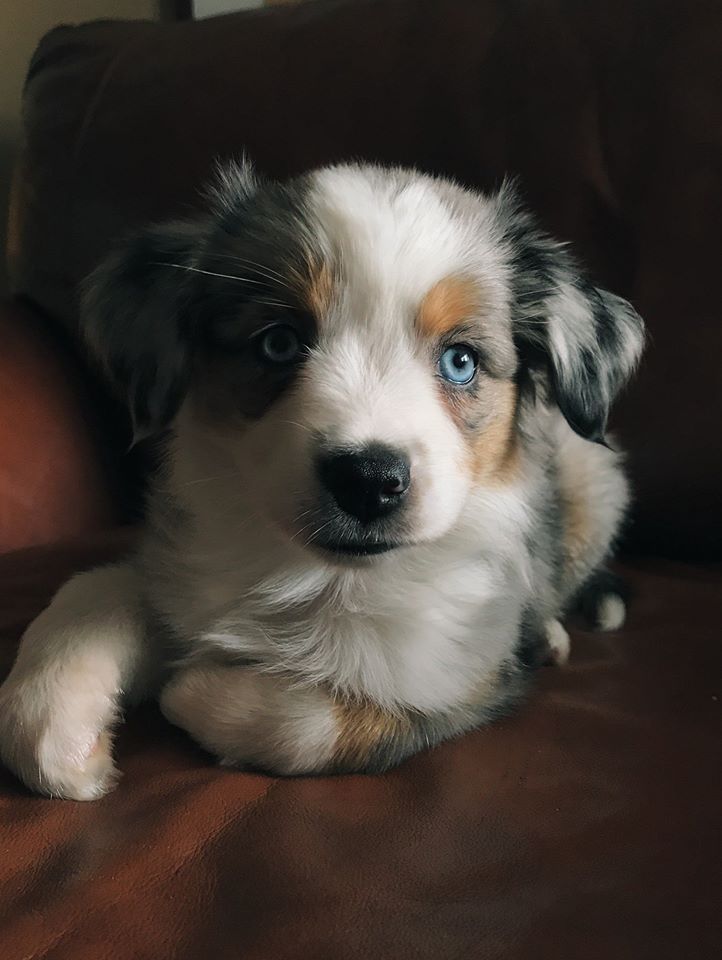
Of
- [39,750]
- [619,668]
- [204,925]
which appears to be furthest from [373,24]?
[204,925]

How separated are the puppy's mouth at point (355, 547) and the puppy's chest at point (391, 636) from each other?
0.55ft

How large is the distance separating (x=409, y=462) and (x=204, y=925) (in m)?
0.54

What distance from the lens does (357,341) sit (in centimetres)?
120

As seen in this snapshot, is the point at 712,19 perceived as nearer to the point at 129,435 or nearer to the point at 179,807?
the point at 129,435

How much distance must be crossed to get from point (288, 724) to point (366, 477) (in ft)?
1.06

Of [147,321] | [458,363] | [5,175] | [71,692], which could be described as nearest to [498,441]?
[458,363]

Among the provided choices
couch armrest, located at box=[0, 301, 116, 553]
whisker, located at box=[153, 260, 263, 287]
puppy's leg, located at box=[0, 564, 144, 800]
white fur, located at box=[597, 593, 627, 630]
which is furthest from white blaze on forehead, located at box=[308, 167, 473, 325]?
couch armrest, located at box=[0, 301, 116, 553]

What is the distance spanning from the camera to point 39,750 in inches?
41.4

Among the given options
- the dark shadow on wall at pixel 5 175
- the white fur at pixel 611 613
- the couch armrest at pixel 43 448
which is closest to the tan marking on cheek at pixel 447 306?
the white fur at pixel 611 613

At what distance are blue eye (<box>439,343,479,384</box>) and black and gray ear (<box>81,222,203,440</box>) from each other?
37 centimetres

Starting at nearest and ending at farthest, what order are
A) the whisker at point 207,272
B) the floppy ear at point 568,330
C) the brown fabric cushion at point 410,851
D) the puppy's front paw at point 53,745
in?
the brown fabric cushion at point 410,851
the puppy's front paw at point 53,745
the whisker at point 207,272
the floppy ear at point 568,330

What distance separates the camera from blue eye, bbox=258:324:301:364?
1.24 meters

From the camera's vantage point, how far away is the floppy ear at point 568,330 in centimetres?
141

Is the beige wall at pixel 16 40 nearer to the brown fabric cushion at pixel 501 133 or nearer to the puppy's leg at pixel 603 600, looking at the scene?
the brown fabric cushion at pixel 501 133
